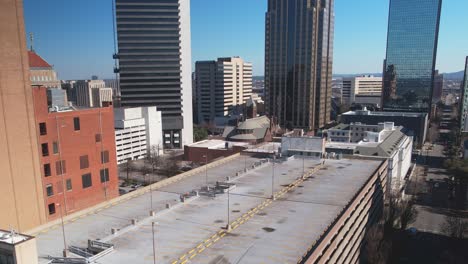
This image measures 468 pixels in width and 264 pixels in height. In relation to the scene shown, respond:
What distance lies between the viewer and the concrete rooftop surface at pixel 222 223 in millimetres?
28188

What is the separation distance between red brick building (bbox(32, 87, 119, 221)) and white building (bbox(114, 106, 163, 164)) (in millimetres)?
54514

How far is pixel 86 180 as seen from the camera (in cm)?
4675

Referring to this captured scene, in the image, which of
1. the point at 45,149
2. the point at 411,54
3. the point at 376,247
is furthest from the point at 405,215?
the point at 411,54

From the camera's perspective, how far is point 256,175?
53.8 m

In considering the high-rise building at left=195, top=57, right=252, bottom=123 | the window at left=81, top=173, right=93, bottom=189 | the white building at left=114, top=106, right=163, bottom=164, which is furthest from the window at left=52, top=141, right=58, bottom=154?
the high-rise building at left=195, top=57, right=252, bottom=123

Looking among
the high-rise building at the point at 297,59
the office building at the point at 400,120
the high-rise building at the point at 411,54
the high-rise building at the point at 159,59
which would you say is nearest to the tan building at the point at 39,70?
the high-rise building at the point at 159,59

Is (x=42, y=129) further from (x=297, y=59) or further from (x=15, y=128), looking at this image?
(x=297, y=59)

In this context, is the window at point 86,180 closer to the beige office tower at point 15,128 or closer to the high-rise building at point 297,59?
the beige office tower at point 15,128

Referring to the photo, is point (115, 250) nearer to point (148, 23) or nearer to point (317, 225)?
point (317, 225)

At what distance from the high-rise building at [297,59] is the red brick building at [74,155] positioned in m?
114

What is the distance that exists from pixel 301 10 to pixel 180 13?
54921mm

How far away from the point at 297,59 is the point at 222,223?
13128cm

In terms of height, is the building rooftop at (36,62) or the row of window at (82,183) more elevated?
the building rooftop at (36,62)

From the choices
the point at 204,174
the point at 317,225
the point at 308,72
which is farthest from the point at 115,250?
the point at 308,72
